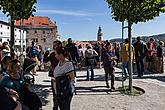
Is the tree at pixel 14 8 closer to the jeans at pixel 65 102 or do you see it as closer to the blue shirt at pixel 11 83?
the jeans at pixel 65 102

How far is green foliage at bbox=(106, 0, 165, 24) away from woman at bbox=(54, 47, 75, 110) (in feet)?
17.5

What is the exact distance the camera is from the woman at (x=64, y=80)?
297 inches

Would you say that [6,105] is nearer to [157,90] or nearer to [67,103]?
[67,103]

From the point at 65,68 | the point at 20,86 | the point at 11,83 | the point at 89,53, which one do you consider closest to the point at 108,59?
the point at 89,53

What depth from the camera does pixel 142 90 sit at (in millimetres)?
12727

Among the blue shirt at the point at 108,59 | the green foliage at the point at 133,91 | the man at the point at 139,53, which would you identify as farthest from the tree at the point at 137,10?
the man at the point at 139,53

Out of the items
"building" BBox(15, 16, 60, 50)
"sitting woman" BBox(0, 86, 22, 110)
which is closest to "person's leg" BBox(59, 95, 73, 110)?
"sitting woman" BBox(0, 86, 22, 110)

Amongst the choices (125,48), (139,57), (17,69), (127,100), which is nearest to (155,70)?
(139,57)

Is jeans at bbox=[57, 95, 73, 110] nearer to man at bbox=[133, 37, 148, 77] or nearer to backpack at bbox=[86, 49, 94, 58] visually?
backpack at bbox=[86, 49, 94, 58]

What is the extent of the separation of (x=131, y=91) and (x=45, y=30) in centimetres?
12041

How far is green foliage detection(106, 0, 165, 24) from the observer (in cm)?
1231

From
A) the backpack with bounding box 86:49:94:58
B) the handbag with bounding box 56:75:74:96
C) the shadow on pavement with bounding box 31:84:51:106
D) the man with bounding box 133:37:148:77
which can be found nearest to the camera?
the handbag with bounding box 56:75:74:96

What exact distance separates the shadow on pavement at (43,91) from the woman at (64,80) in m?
2.78

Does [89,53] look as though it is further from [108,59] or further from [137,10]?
[137,10]
